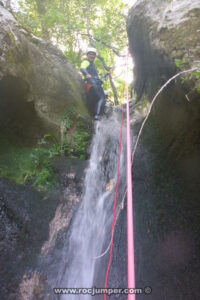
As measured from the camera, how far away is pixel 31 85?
4.98m

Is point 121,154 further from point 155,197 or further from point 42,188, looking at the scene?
point 42,188

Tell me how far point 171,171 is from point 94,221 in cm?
177

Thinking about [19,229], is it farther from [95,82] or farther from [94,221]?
[95,82]

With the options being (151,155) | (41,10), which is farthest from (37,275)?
(41,10)

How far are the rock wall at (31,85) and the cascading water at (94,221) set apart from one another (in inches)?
59.3

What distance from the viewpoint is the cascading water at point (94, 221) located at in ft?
10.2

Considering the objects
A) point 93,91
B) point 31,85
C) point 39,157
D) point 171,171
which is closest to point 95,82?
point 93,91

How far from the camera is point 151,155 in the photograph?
14.3 ft

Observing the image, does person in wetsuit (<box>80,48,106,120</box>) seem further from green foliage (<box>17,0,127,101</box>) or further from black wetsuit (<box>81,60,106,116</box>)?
green foliage (<box>17,0,127,101</box>)

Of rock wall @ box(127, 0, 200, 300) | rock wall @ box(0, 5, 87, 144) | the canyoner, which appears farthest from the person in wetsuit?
rock wall @ box(127, 0, 200, 300)

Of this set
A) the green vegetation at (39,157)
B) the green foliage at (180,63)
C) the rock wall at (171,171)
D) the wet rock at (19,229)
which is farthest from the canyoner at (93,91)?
the wet rock at (19,229)

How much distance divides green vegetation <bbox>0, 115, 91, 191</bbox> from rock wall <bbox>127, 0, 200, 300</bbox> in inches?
67.6

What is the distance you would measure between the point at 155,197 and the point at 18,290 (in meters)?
2.59

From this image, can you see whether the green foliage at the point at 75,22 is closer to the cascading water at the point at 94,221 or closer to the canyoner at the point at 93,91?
the canyoner at the point at 93,91
